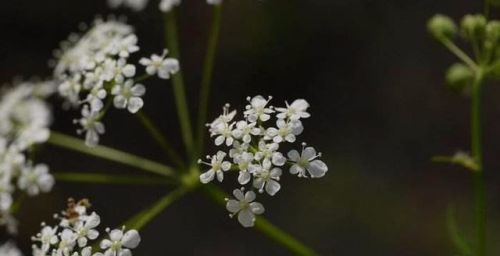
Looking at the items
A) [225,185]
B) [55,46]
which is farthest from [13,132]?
[55,46]

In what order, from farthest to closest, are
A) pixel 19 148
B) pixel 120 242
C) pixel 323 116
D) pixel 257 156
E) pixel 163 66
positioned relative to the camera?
pixel 323 116
pixel 19 148
pixel 163 66
pixel 120 242
pixel 257 156

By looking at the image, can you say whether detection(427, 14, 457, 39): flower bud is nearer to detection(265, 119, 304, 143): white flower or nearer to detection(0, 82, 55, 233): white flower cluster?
detection(265, 119, 304, 143): white flower

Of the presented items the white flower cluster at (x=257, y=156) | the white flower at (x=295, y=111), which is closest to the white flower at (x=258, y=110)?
the white flower cluster at (x=257, y=156)

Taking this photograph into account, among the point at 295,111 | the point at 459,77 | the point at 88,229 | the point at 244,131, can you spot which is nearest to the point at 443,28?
the point at 459,77

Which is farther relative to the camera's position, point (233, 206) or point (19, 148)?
point (19, 148)

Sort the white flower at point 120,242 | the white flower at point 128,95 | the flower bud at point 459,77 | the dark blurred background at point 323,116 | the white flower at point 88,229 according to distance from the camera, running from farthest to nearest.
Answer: the dark blurred background at point 323,116
the white flower at point 128,95
the flower bud at point 459,77
the white flower at point 88,229
the white flower at point 120,242

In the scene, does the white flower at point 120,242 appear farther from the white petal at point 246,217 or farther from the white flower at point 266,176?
the white flower at point 266,176

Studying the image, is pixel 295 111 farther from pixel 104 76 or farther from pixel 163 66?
pixel 104 76
